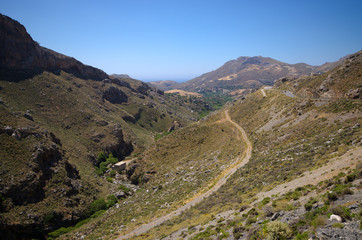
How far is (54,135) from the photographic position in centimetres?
5497

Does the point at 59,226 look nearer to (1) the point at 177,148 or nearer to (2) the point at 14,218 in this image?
(2) the point at 14,218

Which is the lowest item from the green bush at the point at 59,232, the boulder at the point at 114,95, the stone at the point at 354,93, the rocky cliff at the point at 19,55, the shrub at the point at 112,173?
the green bush at the point at 59,232

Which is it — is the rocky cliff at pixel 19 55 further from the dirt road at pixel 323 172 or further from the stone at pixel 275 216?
the stone at pixel 275 216

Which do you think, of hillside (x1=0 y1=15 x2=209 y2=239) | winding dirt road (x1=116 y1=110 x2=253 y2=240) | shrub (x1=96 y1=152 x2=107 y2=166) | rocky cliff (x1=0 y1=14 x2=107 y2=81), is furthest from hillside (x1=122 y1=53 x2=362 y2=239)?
rocky cliff (x1=0 y1=14 x2=107 y2=81)

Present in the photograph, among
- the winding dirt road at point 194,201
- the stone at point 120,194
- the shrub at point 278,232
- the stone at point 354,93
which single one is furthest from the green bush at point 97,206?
the stone at point 354,93

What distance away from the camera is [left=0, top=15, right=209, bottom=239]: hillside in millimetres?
35844

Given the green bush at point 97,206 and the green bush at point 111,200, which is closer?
the green bush at point 97,206

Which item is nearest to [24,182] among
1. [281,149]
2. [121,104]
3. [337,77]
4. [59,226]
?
[59,226]

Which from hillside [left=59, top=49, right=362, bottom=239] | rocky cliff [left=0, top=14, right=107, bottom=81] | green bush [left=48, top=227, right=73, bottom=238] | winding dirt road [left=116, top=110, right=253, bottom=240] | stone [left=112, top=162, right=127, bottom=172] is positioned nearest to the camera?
hillside [left=59, top=49, right=362, bottom=239]

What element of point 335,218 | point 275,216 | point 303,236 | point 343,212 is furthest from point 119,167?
point 343,212

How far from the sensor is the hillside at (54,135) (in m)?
35.8

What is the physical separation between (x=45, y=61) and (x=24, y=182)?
79.5 meters

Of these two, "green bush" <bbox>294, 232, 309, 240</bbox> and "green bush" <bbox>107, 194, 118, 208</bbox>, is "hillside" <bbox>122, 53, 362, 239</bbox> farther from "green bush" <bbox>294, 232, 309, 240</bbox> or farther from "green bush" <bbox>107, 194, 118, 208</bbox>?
"green bush" <bbox>107, 194, 118, 208</bbox>

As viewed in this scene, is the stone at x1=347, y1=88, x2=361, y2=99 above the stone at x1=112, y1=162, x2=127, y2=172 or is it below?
above
